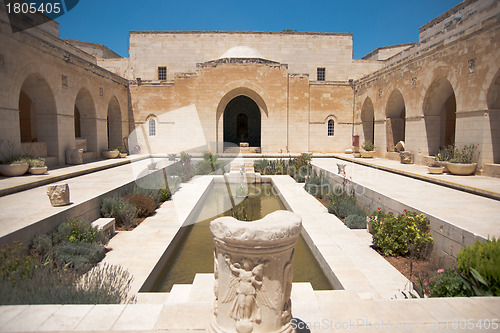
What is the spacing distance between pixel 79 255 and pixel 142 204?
3.05 m

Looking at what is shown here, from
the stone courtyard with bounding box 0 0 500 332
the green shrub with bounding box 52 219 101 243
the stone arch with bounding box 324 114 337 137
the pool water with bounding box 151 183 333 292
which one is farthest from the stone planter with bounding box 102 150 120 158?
the stone arch with bounding box 324 114 337 137

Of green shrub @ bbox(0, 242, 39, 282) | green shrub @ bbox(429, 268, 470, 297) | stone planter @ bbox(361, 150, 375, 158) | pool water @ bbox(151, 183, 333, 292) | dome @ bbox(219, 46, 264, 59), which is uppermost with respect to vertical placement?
dome @ bbox(219, 46, 264, 59)

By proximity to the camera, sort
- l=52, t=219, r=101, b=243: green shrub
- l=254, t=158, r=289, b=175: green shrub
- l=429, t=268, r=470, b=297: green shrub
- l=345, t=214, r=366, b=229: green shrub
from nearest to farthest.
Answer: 1. l=429, t=268, r=470, b=297: green shrub
2. l=52, t=219, r=101, b=243: green shrub
3. l=345, t=214, r=366, b=229: green shrub
4. l=254, t=158, r=289, b=175: green shrub

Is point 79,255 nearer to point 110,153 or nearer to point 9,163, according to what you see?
point 9,163

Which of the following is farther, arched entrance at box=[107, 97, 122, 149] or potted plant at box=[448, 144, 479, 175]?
arched entrance at box=[107, 97, 122, 149]

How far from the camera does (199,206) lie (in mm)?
9766

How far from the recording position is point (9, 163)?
10.2 m

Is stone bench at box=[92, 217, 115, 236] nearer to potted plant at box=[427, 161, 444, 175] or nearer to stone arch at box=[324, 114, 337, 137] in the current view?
potted plant at box=[427, 161, 444, 175]

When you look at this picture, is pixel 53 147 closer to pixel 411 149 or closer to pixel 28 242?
pixel 28 242

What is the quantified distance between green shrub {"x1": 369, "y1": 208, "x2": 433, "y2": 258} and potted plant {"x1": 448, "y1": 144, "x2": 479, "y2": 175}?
6.24 m

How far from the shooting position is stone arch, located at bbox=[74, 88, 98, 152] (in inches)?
654

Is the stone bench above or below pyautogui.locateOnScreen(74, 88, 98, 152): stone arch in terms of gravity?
below

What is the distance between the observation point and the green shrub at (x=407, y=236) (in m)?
5.40

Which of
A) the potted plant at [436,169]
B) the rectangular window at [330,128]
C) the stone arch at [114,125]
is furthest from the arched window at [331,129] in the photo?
the stone arch at [114,125]
